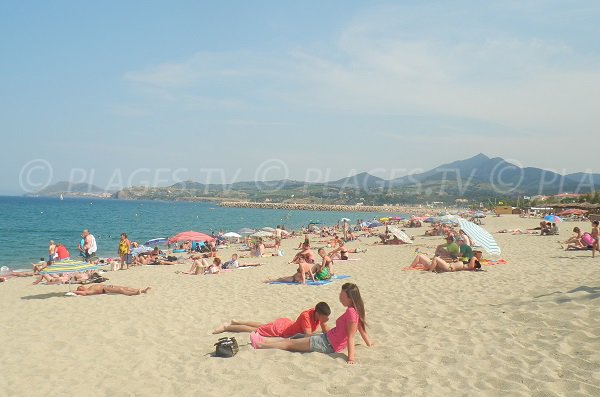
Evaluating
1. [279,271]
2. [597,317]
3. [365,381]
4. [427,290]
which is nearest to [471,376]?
[365,381]

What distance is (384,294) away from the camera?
8688 mm

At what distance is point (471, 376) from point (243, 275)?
9.00 m

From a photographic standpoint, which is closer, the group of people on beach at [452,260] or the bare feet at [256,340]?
the bare feet at [256,340]

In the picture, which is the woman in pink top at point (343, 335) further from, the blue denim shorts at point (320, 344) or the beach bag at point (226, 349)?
the beach bag at point (226, 349)

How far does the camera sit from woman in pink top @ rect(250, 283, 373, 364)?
16.5ft

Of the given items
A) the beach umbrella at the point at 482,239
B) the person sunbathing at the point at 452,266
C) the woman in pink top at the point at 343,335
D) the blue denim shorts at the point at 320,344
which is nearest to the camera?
the woman in pink top at the point at 343,335

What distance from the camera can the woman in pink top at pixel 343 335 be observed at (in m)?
5.04

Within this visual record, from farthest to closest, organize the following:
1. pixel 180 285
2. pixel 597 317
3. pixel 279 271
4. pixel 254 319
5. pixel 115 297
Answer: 1. pixel 279 271
2. pixel 180 285
3. pixel 115 297
4. pixel 254 319
5. pixel 597 317

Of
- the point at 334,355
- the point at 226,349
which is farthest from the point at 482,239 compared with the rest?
the point at 226,349

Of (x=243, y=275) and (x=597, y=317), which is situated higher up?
(x=597, y=317)

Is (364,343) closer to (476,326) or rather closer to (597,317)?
(476,326)

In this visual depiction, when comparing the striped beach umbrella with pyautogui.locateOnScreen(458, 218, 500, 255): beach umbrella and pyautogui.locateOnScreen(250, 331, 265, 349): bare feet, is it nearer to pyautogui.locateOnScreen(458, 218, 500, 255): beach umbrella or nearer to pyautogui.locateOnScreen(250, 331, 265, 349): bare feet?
pyautogui.locateOnScreen(250, 331, 265, 349): bare feet

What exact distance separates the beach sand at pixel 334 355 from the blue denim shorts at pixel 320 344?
0.10 m

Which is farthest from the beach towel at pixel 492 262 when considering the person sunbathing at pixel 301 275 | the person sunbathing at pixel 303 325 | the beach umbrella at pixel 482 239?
the person sunbathing at pixel 303 325
